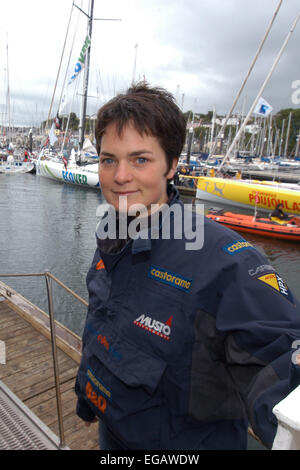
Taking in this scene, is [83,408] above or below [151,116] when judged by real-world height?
below

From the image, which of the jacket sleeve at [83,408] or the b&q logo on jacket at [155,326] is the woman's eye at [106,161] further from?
the jacket sleeve at [83,408]

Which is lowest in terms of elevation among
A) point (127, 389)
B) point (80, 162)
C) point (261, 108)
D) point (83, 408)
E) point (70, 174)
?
point (83, 408)

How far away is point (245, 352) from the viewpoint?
3.23ft

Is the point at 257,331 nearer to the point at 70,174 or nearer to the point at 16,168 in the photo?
the point at 70,174

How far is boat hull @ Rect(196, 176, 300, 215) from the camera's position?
55.6 ft

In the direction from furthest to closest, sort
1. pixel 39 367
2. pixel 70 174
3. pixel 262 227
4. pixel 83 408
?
pixel 70 174 → pixel 262 227 → pixel 39 367 → pixel 83 408

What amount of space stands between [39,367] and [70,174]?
22.9m

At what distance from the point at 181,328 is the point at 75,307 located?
22.1 ft

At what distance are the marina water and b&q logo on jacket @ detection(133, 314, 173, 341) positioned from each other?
19.0ft

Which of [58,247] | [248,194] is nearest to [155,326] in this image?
[58,247]

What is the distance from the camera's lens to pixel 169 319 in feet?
3.74

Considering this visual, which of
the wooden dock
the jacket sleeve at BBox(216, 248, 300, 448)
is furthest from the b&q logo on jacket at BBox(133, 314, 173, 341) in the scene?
the wooden dock

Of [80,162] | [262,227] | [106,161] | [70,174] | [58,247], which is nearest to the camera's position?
[106,161]

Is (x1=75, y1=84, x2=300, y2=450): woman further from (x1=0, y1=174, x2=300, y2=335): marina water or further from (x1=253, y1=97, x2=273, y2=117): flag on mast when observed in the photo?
(x1=253, y1=97, x2=273, y2=117): flag on mast
